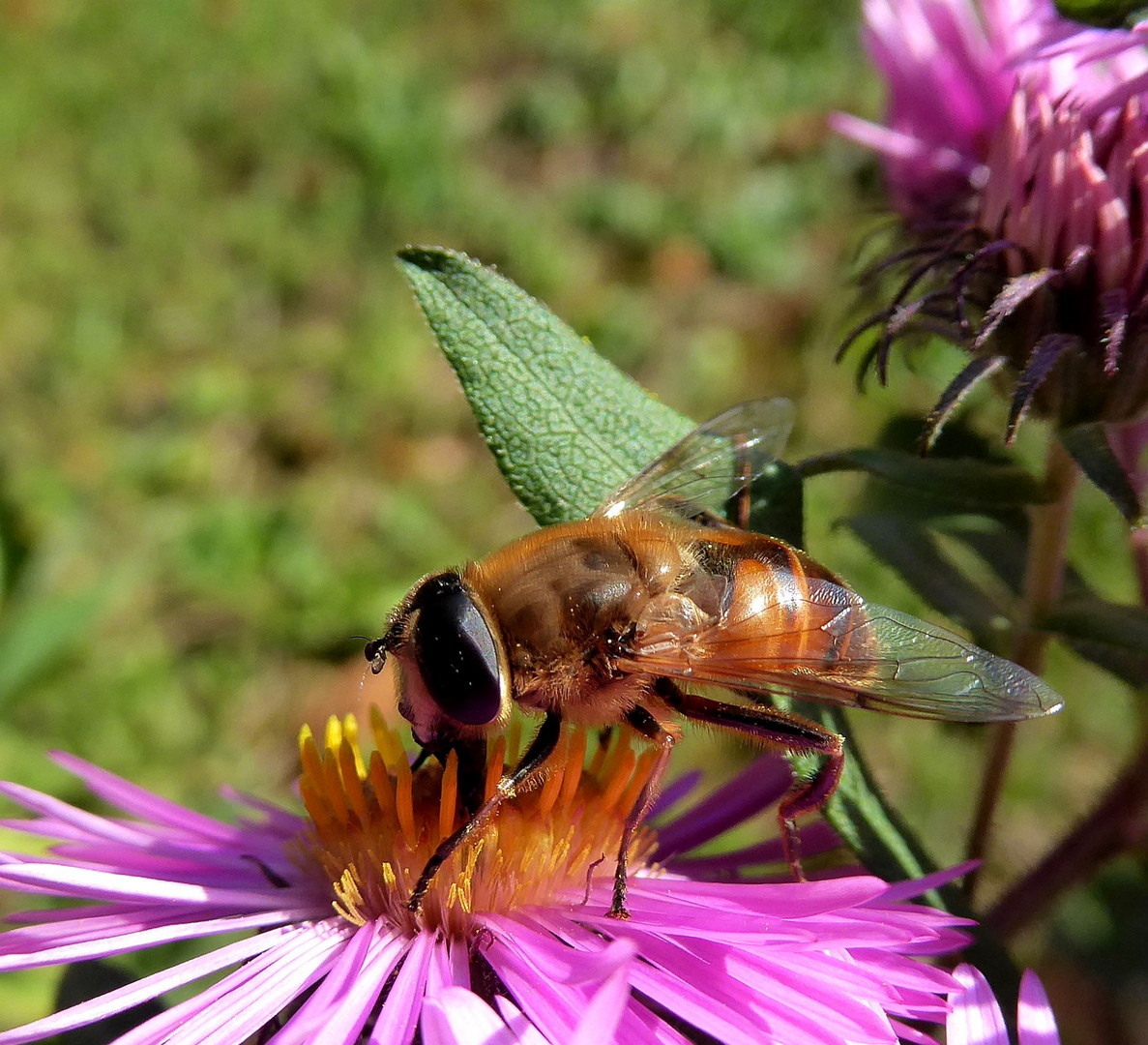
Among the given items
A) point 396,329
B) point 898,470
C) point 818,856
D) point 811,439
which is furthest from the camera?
point 396,329

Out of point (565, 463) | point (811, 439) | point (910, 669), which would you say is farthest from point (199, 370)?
point (910, 669)

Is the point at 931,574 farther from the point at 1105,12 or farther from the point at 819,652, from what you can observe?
the point at 1105,12

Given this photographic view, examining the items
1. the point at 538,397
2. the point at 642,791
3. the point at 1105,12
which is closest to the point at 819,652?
the point at 642,791

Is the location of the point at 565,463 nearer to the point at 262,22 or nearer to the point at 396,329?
the point at 396,329

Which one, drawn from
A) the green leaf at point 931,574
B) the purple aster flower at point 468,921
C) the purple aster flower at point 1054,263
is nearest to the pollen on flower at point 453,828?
the purple aster flower at point 468,921

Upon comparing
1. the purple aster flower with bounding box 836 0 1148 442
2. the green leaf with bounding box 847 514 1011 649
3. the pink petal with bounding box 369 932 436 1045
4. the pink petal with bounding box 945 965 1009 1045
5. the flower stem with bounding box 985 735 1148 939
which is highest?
the purple aster flower with bounding box 836 0 1148 442

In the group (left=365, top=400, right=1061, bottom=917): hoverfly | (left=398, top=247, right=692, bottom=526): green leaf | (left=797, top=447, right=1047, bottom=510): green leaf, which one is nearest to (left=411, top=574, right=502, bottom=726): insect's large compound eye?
(left=365, top=400, right=1061, bottom=917): hoverfly

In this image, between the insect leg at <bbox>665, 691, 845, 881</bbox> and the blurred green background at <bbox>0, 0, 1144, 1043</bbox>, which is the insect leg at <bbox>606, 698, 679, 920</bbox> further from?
the blurred green background at <bbox>0, 0, 1144, 1043</bbox>
